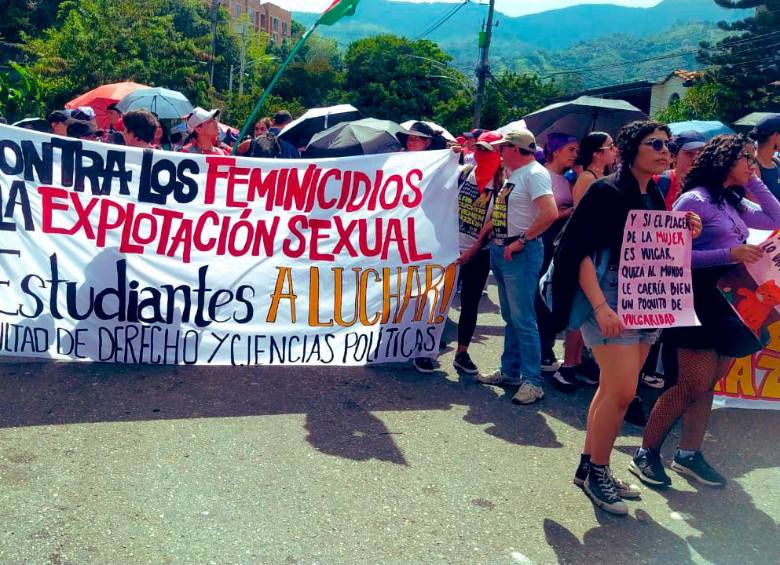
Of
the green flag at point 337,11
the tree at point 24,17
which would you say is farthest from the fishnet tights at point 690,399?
the tree at point 24,17

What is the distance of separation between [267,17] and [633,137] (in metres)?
149

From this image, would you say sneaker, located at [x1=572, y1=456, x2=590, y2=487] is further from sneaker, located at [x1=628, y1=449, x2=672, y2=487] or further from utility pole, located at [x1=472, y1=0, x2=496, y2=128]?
utility pole, located at [x1=472, y1=0, x2=496, y2=128]

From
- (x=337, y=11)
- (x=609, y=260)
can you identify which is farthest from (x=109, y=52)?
(x=609, y=260)

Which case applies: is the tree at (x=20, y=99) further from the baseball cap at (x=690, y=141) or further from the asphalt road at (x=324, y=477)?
the baseball cap at (x=690, y=141)

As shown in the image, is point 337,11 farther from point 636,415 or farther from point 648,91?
point 648,91

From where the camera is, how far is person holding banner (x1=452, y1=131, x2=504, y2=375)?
575 centimetres

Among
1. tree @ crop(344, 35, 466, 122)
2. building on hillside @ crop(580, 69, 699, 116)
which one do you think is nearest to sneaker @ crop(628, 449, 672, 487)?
building on hillside @ crop(580, 69, 699, 116)

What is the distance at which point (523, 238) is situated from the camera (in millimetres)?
5215

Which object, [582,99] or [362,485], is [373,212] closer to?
[362,485]

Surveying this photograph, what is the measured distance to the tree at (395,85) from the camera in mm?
59156

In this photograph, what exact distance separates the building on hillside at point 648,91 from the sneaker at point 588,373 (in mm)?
43914

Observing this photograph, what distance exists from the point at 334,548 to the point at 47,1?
5274 cm

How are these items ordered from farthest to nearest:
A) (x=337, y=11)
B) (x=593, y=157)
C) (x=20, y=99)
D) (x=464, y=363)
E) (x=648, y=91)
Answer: (x=648, y=91), (x=20, y=99), (x=337, y=11), (x=464, y=363), (x=593, y=157)

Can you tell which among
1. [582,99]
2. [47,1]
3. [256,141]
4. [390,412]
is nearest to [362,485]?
[390,412]
